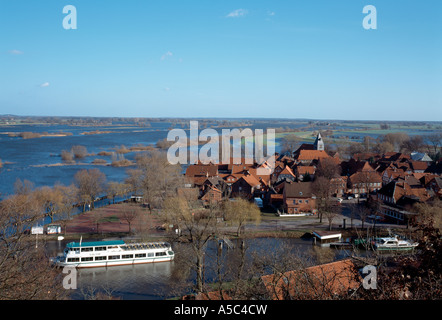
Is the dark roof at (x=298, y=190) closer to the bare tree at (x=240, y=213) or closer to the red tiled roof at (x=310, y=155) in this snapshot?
the bare tree at (x=240, y=213)

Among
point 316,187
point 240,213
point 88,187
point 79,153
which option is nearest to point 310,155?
point 316,187

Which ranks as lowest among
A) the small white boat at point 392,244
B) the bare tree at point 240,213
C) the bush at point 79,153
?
the small white boat at point 392,244

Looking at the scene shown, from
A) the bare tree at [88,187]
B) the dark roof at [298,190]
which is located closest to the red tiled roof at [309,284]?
the dark roof at [298,190]

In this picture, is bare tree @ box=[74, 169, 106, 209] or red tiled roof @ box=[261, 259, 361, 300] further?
bare tree @ box=[74, 169, 106, 209]

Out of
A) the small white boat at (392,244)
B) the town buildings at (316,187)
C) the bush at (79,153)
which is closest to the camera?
the small white boat at (392,244)

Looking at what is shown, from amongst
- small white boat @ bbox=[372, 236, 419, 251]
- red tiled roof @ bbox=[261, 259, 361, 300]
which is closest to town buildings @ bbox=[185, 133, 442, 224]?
small white boat @ bbox=[372, 236, 419, 251]

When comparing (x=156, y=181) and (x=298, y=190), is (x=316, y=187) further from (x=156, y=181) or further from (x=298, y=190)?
(x=156, y=181)

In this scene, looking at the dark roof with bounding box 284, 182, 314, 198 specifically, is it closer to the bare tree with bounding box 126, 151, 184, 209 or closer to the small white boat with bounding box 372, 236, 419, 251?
the small white boat with bounding box 372, 236, 419, 251
